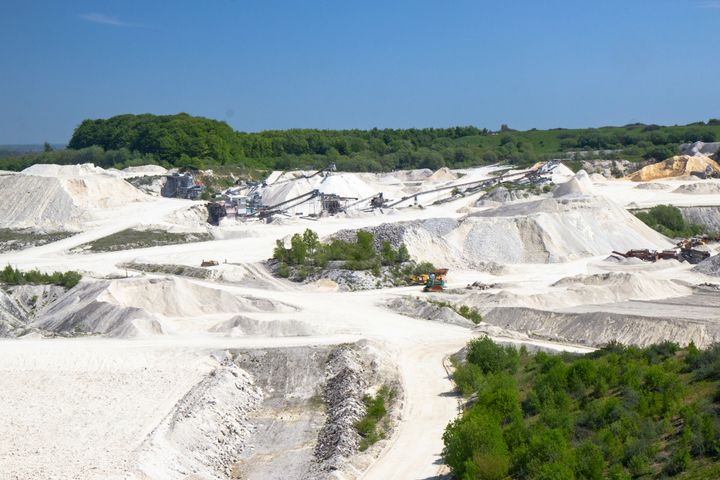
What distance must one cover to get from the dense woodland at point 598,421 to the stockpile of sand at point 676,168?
83.2m

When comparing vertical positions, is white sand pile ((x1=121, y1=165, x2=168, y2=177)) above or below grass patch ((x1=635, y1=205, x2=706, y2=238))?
above

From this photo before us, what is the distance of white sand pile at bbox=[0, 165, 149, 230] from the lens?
8056 cm

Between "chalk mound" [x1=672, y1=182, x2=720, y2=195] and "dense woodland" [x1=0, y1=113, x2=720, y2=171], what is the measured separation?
1188 inches

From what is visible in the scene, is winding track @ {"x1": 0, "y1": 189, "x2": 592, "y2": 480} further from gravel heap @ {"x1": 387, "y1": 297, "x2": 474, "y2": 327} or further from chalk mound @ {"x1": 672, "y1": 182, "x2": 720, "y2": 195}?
chalk mound @ {"x1": 672, "y1": 182, "x2": 720, "y2": 195}

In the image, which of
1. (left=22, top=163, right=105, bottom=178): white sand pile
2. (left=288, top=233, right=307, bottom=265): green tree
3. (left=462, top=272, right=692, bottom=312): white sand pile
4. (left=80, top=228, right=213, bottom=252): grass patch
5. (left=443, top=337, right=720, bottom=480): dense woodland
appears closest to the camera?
(left=443, top=337, right=720, bottom=480): dense woodland

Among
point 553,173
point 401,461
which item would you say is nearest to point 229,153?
point 553,173

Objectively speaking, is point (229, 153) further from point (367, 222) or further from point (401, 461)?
point (401, 461)

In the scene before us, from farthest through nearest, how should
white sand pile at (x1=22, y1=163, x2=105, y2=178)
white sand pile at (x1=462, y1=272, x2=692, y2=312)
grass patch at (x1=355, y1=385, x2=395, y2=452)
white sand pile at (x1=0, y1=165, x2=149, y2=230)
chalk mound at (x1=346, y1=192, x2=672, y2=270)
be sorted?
white sand pile at (x1=22, y1=163, x2=105, y2=178), white sand pile at (x1=0, y1=165, x2=149, y2=230), chalk mound at (x1=346, y1=192, x2=672, y2=270), white sand pile at (x1=462, y1=272, x2=692, y2=312), grass patch at (x1=355, y1=385, x2=395, y2=452)

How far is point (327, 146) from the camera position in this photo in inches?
5822

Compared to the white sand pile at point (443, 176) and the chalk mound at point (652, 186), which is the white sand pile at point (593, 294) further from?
the white sand pile at point (443, 176)

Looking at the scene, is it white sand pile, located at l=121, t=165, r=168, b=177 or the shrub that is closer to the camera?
the shrub

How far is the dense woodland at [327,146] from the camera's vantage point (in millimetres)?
126056

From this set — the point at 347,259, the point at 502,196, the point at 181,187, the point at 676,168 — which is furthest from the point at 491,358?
the point at 676,168

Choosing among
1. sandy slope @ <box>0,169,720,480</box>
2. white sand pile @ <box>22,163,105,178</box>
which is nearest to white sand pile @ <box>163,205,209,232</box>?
sandy slope @ <box>0,169,720,480</box>
